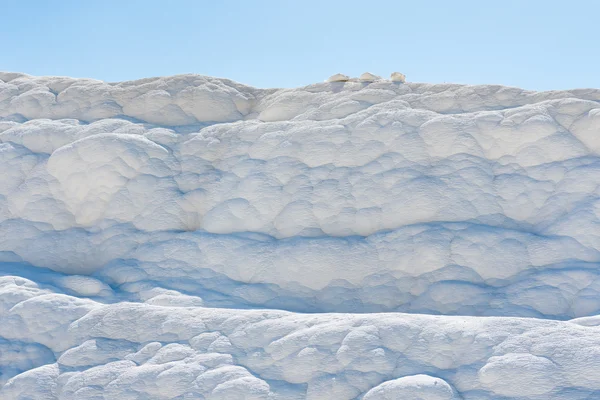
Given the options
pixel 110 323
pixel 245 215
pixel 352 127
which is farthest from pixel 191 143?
pixel 110 323

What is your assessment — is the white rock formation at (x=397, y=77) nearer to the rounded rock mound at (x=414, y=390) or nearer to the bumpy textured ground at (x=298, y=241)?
the bumpy textured ground at (x=298, y=241)

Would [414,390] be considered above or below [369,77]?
below

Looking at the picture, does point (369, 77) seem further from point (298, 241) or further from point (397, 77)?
point (298, 241)

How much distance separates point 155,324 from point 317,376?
1.29 m

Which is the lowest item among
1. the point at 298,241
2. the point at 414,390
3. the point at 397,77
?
the point at 414,390

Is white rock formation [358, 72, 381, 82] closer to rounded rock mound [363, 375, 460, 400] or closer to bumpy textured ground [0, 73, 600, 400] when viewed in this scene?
bumpy textured ground [0, 73, 600, 400]

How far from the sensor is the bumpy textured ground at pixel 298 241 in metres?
3.74

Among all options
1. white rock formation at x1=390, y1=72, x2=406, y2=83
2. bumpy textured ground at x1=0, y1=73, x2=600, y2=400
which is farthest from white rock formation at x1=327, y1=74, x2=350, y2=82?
white rock formation at x1=390, y1=72, x2=406, y2=83

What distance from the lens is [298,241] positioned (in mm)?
5262

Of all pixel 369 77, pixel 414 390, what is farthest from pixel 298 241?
pixel 369 77

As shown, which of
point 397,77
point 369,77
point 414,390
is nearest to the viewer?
point 414,390

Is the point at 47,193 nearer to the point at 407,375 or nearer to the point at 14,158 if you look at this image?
the point at 14,158

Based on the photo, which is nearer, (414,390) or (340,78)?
(414,390)

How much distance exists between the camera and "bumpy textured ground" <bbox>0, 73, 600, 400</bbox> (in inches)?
147
